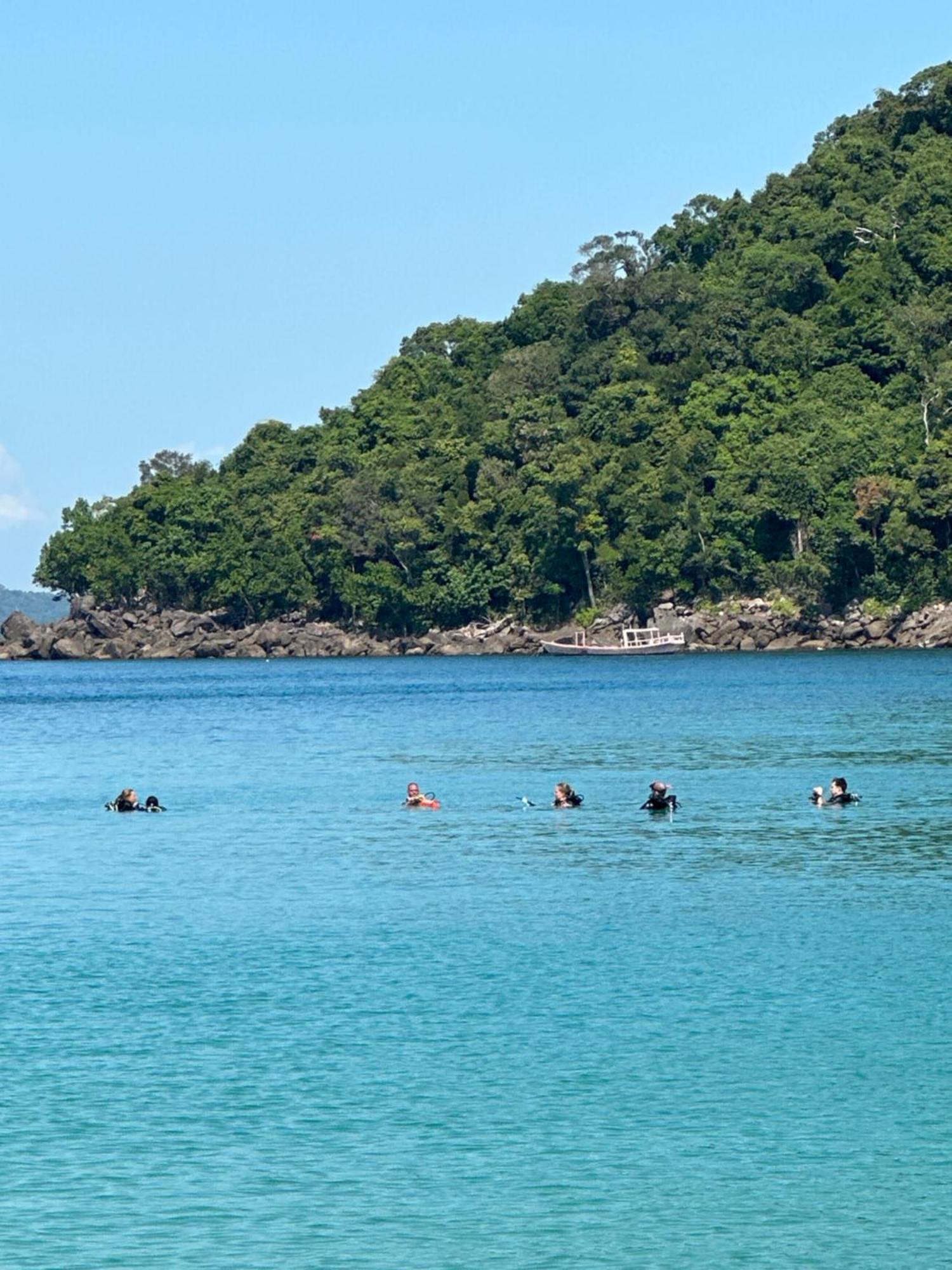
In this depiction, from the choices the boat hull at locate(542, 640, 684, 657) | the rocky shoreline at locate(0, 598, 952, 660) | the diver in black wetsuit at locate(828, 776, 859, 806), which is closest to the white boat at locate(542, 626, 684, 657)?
the boat hull at locate(542, 640, 684, 657)

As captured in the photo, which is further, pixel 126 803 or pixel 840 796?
pixel 126 803

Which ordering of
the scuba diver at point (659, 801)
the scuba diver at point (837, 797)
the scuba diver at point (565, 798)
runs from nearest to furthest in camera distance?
the scuba diver at point (659, 801) → the scuba diver at point (837, 797) → the scuba diver at point (565, 798)

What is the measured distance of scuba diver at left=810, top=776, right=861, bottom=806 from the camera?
50062 mm

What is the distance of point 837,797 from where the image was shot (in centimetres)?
5034

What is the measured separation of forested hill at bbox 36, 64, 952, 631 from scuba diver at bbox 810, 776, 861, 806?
9800cm

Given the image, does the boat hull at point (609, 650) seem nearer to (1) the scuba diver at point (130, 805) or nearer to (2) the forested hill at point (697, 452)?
(2) the forested hill at point (697, 452)

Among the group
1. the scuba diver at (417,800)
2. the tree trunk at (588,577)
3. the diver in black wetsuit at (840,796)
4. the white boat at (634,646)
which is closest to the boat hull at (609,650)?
the white boat at (634,646)

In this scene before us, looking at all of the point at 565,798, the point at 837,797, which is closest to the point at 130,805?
the point at 565,798

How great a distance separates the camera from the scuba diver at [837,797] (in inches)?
1971

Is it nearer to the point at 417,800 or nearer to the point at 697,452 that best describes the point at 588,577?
the point at 697,452

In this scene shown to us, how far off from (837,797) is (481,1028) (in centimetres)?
2584

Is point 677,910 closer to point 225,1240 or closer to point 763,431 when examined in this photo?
point 225,1240

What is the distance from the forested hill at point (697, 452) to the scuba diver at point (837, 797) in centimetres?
9800

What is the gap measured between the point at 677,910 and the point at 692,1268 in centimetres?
1761
